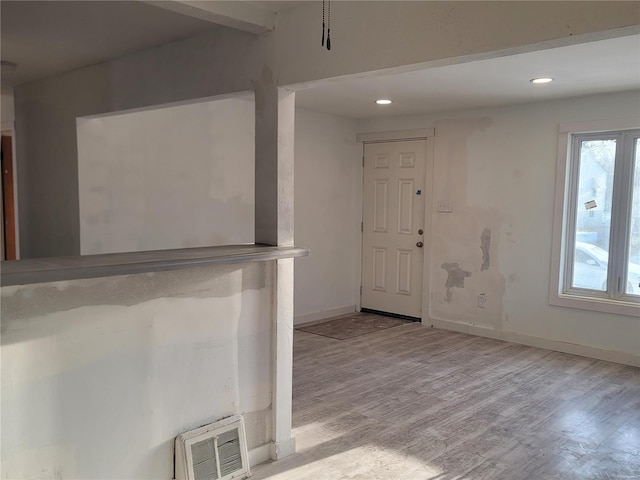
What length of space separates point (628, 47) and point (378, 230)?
333cm

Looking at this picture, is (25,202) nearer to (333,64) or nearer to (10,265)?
(10,265)

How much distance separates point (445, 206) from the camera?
17.5 ft

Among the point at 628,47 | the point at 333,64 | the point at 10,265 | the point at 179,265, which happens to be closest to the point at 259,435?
the point at 179,265

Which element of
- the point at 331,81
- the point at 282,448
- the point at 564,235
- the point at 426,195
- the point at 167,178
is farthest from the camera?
the point at 426,195

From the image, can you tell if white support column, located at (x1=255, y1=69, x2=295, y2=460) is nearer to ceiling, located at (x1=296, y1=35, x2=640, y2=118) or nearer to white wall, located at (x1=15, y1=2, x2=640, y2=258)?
white wall, located at (x1=15, y1=2, x2=640, y2=258)

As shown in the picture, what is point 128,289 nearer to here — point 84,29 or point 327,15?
point 327,15

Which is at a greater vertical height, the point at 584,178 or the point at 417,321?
the point at 584,178

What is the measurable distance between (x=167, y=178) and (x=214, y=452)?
263 cm

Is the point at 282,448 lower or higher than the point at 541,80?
lower

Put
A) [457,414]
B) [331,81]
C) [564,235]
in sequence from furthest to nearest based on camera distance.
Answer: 1. [564,235]
2. [457,414]
3. [331,81]

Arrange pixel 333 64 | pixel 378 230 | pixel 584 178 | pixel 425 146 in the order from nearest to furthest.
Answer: pixel 333 64
pixel 584 178
pixel 425 146
pixel 378 230

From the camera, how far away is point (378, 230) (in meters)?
5.94

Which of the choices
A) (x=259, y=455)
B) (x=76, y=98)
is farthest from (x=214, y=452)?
(x=76, y=98)

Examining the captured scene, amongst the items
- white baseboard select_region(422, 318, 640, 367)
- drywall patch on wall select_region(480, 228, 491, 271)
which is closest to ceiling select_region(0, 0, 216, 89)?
drywall patch on wall select_region(480, 228, 491, 271)
